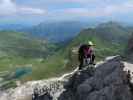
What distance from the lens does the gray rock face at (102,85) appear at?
26.6 metres

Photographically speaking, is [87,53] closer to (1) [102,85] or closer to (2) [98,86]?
(2) [98,86]

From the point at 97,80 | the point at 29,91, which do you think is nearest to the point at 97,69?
the point at 97,80

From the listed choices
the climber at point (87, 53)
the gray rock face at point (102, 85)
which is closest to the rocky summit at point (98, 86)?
the gray rock face at point (102, 85)

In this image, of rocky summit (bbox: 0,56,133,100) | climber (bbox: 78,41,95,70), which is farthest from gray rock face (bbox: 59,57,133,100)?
climber (bbox: 78,41,95,70)

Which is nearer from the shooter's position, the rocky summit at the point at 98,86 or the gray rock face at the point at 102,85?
the gray rock face at the point at 102,85

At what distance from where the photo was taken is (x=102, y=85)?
2969cm

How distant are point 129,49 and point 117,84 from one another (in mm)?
8328

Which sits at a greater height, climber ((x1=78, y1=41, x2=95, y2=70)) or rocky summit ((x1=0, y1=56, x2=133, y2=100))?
climber ((x1=78, y1=41, x2=95, y2=70))

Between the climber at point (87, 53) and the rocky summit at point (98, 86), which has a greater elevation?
the climber at point (87, 53)

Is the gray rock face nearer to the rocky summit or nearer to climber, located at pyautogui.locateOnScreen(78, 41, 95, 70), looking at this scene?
the rocky summit

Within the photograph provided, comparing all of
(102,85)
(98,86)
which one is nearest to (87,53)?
(98,86)

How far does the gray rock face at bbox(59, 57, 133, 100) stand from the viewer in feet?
87.2

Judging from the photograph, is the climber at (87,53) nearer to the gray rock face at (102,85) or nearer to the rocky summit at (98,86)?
the rocky summit at (98,86)

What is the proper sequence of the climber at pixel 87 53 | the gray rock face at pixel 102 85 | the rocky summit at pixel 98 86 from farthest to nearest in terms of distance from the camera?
the climber at pixel 87 53
the rocky summit at pixel 98 86
the gray rock face at pixel 102 85
